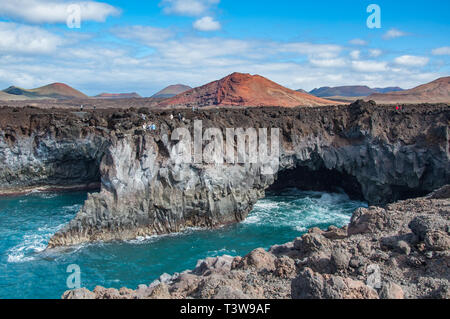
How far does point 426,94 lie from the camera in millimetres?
104750

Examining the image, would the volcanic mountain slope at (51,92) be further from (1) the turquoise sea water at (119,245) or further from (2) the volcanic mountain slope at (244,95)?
(1) the turquoise sea water at (119,245)

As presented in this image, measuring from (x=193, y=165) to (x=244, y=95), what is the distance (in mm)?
53511

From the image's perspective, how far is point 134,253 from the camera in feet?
84.4

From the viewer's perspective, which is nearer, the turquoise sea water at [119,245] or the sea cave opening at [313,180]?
the turquoise sea water at [119,245]

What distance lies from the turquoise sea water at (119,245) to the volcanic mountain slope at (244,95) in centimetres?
4296

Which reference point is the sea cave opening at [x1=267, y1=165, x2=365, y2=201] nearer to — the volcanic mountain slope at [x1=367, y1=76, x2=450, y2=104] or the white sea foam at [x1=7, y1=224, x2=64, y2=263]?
the white sea foam at [x1=7, y1=224, x2=64, y2=263]

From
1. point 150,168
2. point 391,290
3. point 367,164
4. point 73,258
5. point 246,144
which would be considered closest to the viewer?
point 391,290

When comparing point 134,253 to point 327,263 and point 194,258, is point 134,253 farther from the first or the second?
point 327,263

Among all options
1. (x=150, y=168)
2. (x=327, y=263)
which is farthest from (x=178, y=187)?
(x=327, y=263)

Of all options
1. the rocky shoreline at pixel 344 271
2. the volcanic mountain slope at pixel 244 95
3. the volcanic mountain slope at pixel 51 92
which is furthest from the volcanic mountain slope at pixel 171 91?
the rocky shoreline at pixel 344 271

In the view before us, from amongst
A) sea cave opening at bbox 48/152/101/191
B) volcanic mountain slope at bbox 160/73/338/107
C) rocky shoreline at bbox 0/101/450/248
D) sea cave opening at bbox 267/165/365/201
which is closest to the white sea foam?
rocky shoreline at bbox 0/101/450/248

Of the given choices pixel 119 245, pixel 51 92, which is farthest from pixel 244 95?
pixel 51 92

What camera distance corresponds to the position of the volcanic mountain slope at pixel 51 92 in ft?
477
